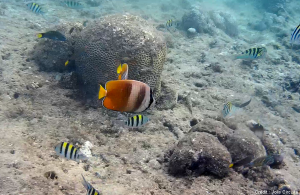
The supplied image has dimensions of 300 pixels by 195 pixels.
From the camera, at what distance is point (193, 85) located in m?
7.75

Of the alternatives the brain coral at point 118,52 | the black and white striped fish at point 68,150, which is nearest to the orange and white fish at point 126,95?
the black and white striped fish at point 68,150

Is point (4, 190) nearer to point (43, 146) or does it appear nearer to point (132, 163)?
point (43, 146)

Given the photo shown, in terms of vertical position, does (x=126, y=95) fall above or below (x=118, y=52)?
above

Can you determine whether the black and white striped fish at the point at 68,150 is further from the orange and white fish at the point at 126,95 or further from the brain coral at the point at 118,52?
the brain coral at the point at 118,52

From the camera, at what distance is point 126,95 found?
5.52 feet

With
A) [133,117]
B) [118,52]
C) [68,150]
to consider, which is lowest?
[68,150]

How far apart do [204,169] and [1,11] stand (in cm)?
1313

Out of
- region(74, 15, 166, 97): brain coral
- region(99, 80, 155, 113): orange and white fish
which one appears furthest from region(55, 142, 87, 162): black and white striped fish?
region(74, 15, 166, 97): brain coral

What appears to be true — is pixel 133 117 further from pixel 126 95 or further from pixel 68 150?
pixel 126 95

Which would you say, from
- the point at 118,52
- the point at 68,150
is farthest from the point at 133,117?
the point at 118,52

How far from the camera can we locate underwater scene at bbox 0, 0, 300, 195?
130 inches

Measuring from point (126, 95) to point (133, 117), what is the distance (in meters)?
1.90

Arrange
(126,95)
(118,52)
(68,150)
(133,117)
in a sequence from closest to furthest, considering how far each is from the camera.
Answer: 1. (126,95)
2. (68,150)
3. (133,117)
4. (118,52)

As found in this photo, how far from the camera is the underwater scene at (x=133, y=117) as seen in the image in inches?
130
